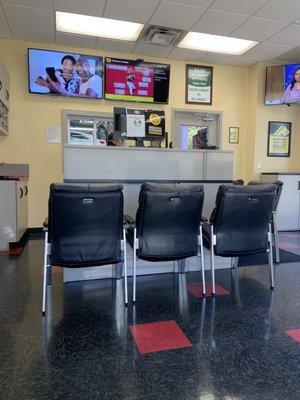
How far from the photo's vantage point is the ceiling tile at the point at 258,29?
13.0 feet

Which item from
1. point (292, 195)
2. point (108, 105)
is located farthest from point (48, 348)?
point (292, 195)

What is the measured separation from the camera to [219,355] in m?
1.63

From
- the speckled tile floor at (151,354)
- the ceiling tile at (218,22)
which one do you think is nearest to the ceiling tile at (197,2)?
the ceiling tile at (218,22)

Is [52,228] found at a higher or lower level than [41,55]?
lower

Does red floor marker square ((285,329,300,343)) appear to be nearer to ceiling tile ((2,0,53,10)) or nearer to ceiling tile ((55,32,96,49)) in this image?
ceiling tile ((2,0,53,10))

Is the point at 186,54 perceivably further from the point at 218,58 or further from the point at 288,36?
the point at 288,36

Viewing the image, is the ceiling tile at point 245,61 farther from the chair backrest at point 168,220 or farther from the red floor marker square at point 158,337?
the red floor marker square at point 158,337

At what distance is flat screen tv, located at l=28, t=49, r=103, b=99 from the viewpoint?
467 cm

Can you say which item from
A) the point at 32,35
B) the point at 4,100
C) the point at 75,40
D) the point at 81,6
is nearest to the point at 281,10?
the point at 81,6

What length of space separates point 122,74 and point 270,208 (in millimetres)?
3682

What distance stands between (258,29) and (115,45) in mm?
2151

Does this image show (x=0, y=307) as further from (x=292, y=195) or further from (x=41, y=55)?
(x=292, y=195)

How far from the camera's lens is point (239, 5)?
358 centimetres

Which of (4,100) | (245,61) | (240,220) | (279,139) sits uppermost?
(245,61)
